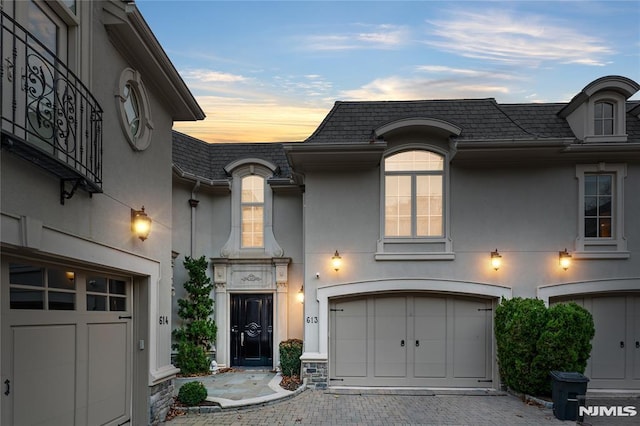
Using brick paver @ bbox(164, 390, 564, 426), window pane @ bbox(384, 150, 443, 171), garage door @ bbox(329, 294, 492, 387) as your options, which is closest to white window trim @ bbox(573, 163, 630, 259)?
garage door @ bbox(329, 294, 492, 387)

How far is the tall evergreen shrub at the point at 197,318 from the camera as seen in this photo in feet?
37.8

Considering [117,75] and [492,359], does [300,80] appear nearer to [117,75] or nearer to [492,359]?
[117,75]

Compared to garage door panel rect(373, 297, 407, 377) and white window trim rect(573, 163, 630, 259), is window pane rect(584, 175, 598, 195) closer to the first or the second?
white window trim rect(573, 163, 630, 259)

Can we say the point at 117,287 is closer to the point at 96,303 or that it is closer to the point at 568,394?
the point at 96,303

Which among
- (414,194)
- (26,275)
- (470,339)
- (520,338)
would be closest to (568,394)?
(520,338)

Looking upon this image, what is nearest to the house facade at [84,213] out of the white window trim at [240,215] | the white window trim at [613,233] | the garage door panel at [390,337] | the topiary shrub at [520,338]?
the white window trim at [240,215]

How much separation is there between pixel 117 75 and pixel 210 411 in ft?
19.6

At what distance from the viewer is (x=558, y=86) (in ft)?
41.4

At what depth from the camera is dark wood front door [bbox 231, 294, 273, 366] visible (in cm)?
1237

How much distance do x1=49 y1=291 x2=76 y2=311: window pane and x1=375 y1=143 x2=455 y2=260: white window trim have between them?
6.52m

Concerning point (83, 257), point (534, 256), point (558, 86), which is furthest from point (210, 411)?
point (558, 86)

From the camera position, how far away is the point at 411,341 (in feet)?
33.9

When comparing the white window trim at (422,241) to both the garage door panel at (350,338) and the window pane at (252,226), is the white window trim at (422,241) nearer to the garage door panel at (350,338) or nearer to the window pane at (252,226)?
the garage door panel at (350,338)

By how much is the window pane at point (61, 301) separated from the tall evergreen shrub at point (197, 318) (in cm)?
648
